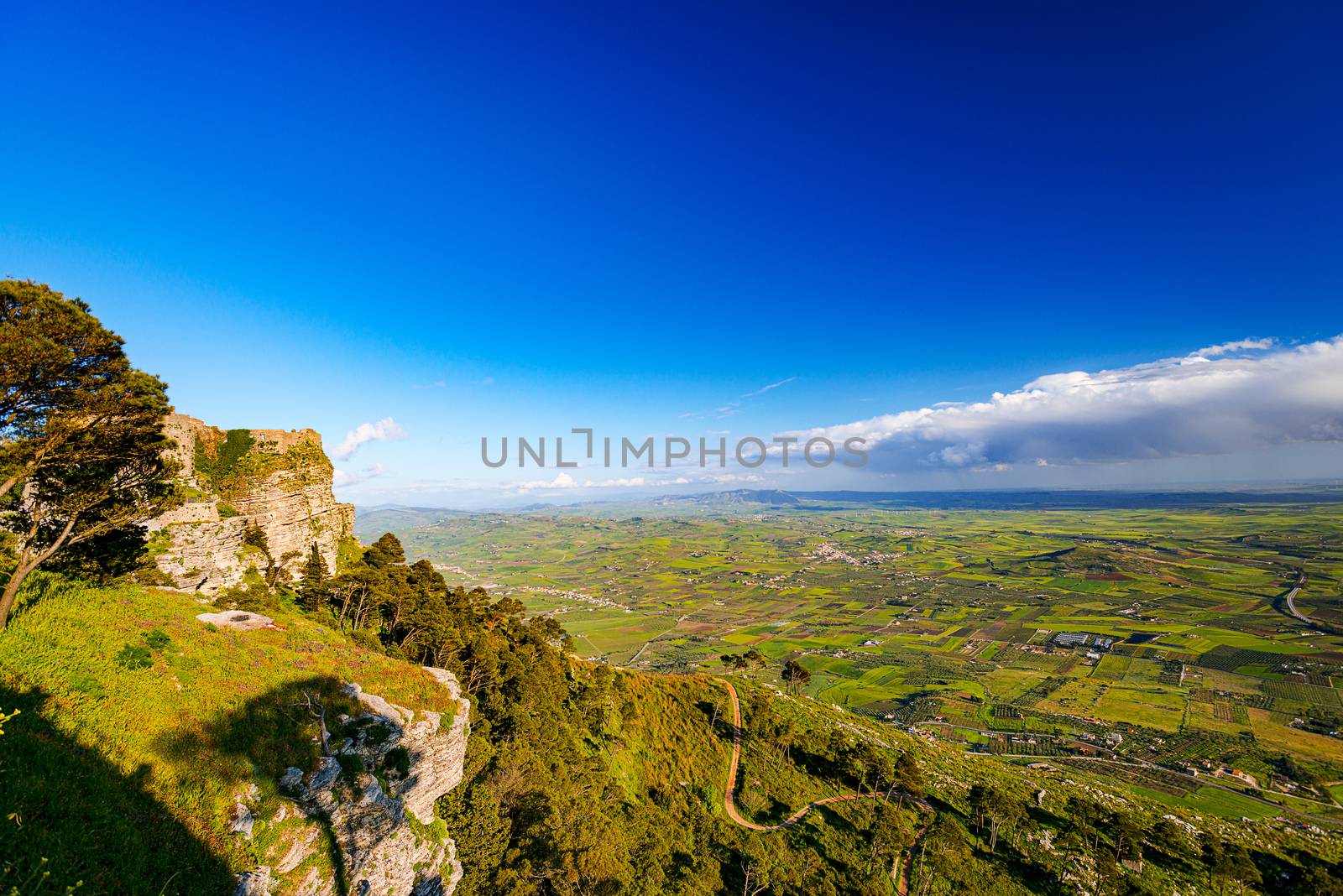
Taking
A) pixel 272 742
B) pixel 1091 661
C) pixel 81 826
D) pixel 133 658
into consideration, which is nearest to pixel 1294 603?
pixel 1091 661

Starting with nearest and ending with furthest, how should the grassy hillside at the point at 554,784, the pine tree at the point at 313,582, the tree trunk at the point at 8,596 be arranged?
the grassy hillside at the point at 554,784 < the tree trunk at the point at 8,596 < the pine tree at the point at 313,582

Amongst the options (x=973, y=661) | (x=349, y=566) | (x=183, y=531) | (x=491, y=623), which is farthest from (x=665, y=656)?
(x=183, y=531)

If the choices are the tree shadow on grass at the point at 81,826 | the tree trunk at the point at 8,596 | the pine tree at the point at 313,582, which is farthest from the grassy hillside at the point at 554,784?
the pine tree at the point at 313,582

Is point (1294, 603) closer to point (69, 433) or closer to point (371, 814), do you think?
point (371, 814)

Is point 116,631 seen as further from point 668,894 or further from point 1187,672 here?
point 1187,672

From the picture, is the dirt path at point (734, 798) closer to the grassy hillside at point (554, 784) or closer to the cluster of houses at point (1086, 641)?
the grassy hillside at point (554, 784)
